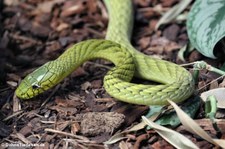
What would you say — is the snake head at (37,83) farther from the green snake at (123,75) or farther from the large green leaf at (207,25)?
the large green leaf at (207,25)

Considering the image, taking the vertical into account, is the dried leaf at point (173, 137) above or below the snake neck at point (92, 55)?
below

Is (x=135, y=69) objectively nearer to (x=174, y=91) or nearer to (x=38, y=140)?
(x=174, y=91)

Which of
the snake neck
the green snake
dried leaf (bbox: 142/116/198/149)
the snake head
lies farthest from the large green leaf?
the snake head

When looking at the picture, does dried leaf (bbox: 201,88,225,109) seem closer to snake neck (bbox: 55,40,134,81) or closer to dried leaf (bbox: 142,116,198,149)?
dried leaf (bbox: 142,116,198,149)

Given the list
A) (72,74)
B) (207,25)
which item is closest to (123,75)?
(72,74)

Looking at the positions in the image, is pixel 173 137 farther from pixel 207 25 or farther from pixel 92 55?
pixel 92 55

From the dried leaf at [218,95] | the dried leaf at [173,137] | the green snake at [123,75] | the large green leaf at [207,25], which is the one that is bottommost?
the dried leaf at [173,137]

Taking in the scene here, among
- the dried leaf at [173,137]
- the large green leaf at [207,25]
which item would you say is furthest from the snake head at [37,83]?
the large green leaf at [207,25]
